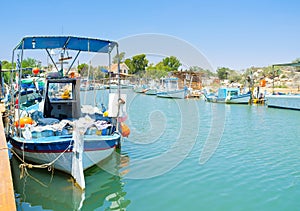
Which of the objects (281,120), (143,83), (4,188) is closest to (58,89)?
(4,188)

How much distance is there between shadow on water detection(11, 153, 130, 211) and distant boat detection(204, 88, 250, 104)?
24170 mm

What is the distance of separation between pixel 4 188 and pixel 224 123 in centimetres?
1525

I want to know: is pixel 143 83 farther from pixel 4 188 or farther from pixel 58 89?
pixel 4 188

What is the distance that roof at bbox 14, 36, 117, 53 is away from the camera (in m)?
8.05

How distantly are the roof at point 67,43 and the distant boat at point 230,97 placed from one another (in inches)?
905

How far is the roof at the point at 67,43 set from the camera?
805 cm

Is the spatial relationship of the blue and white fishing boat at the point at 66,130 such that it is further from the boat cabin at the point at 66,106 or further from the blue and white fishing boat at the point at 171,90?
the blue and white fishing boat at the point at 171,90

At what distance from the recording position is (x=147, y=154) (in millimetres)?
10234

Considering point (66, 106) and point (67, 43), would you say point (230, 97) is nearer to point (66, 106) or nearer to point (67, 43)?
point (66, 106)

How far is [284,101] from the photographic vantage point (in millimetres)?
25656

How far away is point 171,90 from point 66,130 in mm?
35398

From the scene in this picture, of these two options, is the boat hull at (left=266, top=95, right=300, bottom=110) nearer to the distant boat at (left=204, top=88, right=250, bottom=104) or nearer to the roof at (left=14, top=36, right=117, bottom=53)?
the distant boat at (left=204, top=88, right=250, bottom=104)

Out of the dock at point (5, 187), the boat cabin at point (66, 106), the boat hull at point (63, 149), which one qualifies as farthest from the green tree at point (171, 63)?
the dock at point (5, 187)

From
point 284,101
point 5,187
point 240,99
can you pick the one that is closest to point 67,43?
point 5,187
